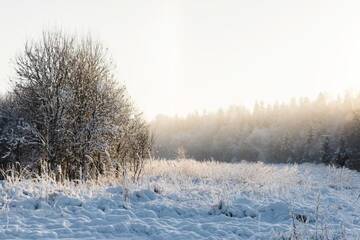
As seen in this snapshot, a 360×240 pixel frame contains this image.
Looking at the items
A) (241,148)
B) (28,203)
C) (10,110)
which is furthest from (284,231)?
(241,148)

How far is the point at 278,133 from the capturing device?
89.0 meters

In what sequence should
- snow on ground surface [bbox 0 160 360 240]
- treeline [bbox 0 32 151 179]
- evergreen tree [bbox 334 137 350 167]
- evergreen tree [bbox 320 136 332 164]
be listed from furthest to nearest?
evergreen tree [bbox 320 136 332 164] → evergreen tree [bbox 334 137 350 167] → treeline [bbox 0 32 151 179] → snow on ground surface [bbox 0 160 360 240]

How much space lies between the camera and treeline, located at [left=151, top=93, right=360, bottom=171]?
65.2 meters

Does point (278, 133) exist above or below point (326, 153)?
above

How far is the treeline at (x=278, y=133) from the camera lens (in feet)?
214

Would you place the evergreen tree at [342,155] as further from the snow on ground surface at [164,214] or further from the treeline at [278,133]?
the snow on ground surface at [164,214]

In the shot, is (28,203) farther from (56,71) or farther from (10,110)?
(10,110)

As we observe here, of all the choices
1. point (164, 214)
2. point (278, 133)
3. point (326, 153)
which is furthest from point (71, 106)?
point (278, 133)

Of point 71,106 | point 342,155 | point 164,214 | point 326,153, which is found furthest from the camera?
point 326,153

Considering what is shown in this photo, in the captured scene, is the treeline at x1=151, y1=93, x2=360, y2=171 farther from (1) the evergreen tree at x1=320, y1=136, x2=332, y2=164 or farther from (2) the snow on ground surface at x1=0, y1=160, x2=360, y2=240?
(2) the snow on ground surface at x1=0, y1=160, x2=360, y2=240

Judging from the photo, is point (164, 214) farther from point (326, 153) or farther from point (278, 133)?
point (278, 133)

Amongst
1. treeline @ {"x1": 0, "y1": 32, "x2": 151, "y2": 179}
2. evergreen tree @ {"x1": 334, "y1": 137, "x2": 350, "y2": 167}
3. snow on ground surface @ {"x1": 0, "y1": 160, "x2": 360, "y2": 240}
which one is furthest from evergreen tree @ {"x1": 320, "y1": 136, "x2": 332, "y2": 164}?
snow on ground surface @ {"x1": 0, "y1": 160, "x2": 360, "y2": 240}

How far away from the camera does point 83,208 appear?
9633 millimetres

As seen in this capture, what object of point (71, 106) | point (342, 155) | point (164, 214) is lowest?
point (342, 155)
